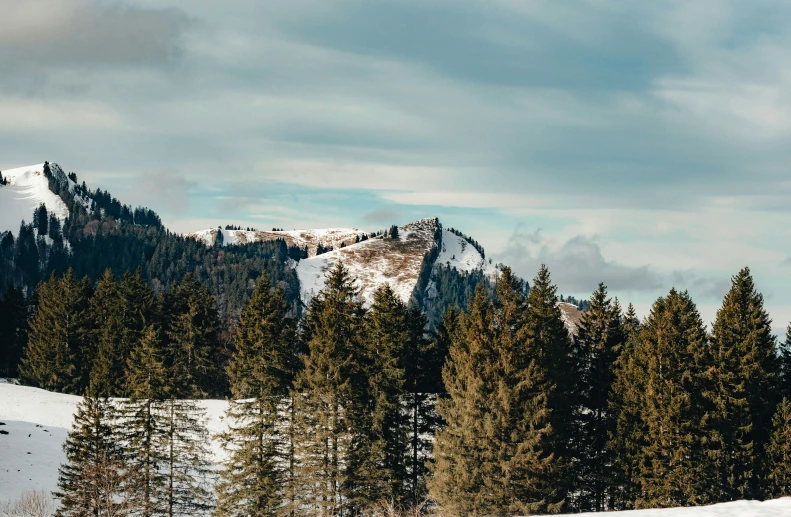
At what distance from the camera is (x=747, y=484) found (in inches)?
1693

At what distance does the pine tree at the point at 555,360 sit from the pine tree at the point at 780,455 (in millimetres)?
11790

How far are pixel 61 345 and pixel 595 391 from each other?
61.7m

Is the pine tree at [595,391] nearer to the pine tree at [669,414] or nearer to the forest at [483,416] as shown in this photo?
the forest at [483,416]

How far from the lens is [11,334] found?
312 feet

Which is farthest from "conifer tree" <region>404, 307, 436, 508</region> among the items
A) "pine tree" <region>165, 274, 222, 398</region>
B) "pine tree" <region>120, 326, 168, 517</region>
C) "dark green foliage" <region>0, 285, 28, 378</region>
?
"dark green foliage" <region>0, 285, 28, 378</region>

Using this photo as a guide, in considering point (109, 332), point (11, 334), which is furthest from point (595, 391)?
point (11, 334)

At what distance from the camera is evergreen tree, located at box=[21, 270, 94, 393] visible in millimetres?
79562

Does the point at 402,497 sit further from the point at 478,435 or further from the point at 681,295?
the point at 681,295

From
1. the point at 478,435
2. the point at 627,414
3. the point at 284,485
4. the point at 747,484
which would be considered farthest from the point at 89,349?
the point at 747,484

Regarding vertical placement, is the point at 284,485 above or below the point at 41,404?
below

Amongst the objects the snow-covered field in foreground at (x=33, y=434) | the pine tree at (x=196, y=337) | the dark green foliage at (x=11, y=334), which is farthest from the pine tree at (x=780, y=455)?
the dark green foliage at (x=11, y=334)

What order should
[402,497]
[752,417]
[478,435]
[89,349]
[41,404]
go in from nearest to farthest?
[478,435]
[752,417]
[402,497]
[41,404]
[89,349]

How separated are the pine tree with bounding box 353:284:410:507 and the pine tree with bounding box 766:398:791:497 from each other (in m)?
23.0

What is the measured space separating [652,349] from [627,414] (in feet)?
16.4
